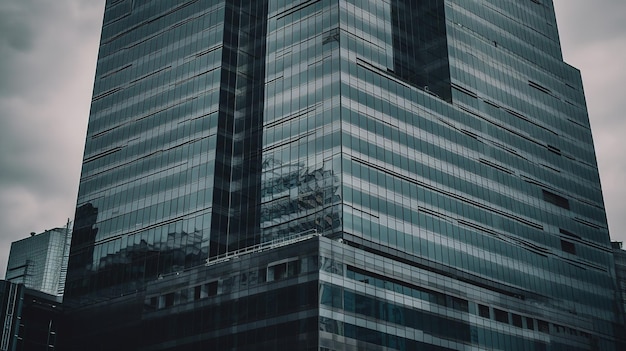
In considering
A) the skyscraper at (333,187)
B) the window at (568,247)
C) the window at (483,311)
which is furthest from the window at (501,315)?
the window at (568,247)

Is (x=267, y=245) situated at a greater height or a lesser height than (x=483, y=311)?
greater

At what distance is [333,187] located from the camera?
11131 centimetres

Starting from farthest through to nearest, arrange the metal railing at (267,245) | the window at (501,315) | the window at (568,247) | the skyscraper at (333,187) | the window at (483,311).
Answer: the window at (568,247) → the window at (501,315) → the window at (483,311) → the metal railing at (267,245) → the skyscraper at (333,187)

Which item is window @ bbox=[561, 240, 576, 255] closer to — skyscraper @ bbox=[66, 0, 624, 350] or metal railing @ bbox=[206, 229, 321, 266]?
skyscraper @ bbox=[66, 0, 624, 350]

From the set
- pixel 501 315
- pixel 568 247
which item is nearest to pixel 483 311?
pixel 501 315

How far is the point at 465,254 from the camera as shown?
415ft

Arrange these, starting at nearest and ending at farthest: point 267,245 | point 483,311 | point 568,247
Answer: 1. point 267,245
2. point 483,311
3. point 568,247

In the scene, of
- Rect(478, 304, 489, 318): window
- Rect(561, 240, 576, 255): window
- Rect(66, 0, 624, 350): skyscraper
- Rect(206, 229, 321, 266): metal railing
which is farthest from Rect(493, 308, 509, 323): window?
Rect(206, 229, 321, 266): metal railing

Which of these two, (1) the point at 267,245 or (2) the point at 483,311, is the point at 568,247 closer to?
(2) the point at 483,311

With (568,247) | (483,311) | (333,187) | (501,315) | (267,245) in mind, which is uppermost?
(568,247)

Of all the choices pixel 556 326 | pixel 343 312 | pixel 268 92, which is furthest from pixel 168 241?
pixel 556 326

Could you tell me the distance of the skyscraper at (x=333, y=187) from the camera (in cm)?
10894

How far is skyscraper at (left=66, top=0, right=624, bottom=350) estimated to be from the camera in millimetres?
108938

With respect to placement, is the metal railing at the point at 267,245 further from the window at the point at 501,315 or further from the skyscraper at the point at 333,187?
the window at the point at 501,315
